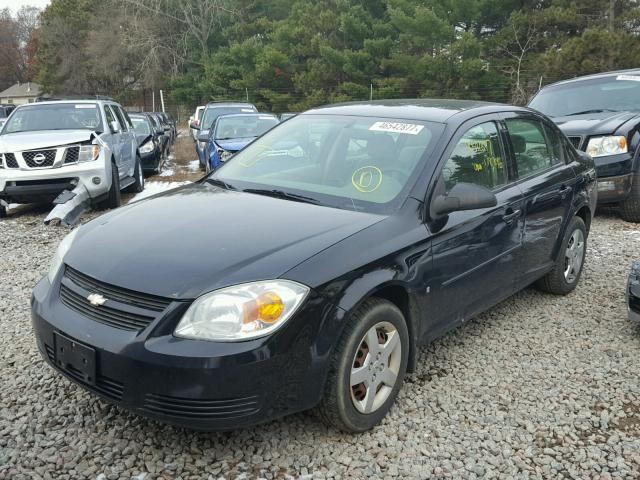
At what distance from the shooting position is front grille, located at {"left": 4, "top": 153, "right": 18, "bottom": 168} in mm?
7748

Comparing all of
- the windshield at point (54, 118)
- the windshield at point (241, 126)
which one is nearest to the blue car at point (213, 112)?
the windshield at point (241, 126)

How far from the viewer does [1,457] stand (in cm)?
262

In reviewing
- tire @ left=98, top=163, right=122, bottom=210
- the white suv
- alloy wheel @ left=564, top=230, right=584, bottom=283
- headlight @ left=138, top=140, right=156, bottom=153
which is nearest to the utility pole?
headlight @ left=138, top=140, right=156, bottom=153

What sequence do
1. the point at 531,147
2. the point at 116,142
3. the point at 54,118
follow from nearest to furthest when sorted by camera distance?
1. the point at 531,147
2. the point at 54,118
3. the point at 116,142

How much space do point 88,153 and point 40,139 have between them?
0.66 meters

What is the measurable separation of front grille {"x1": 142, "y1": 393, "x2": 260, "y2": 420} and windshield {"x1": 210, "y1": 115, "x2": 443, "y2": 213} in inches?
48.9

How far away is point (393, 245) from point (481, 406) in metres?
1.09

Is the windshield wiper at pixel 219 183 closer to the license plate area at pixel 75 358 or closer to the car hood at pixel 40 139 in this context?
the license plate area at pixel 75 358

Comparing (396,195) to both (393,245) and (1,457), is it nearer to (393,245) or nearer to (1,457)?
(393,245)

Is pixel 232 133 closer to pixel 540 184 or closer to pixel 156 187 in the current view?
pixel 156 187

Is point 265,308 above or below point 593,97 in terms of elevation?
below

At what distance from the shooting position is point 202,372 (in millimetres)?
2283

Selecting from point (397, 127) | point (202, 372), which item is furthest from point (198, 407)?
point (397, 127)

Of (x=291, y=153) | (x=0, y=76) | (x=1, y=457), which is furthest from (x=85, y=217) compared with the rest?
(x=0, y=76)
